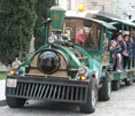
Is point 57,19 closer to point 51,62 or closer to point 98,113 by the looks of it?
point 51,62

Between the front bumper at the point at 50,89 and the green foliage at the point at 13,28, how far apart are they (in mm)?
9436

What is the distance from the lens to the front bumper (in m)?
13.0

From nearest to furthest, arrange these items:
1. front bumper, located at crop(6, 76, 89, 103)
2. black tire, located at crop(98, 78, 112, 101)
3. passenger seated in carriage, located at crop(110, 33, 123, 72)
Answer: front bumper, located at crop(6, 76, 89, 103) → black tire, located at crop(98, 78, 112, 101) → passenger seated in carriage, located at crop(110, 33, 123, 72)

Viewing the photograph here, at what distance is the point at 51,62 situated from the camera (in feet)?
43.7

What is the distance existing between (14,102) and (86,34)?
3.19 m

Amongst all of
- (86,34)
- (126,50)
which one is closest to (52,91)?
(86,34)

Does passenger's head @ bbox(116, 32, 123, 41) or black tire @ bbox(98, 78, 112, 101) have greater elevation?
passenger's head @ bbox(116, 32, 123, 41)

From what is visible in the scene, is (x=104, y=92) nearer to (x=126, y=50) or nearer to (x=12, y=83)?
(x=12, y=83)

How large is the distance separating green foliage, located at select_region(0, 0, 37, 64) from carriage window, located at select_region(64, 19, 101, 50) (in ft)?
23.7

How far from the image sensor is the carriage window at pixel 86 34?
1562cm

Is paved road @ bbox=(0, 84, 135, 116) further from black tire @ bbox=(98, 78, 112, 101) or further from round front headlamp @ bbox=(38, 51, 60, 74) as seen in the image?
round front headlamp @ bbox=(38, 51, 60, 74)

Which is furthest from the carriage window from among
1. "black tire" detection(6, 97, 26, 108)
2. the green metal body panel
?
"black tire" detection(6, 97, 26, 108)

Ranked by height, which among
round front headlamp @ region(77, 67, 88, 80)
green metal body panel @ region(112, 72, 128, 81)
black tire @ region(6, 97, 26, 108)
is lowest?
green metal body panel @ region(112, 72, 128, 81)

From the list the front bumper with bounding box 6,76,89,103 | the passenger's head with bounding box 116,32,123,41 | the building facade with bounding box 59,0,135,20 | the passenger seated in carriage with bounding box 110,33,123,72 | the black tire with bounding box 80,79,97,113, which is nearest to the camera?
the front bumper with bounding box 6,76,89,103
